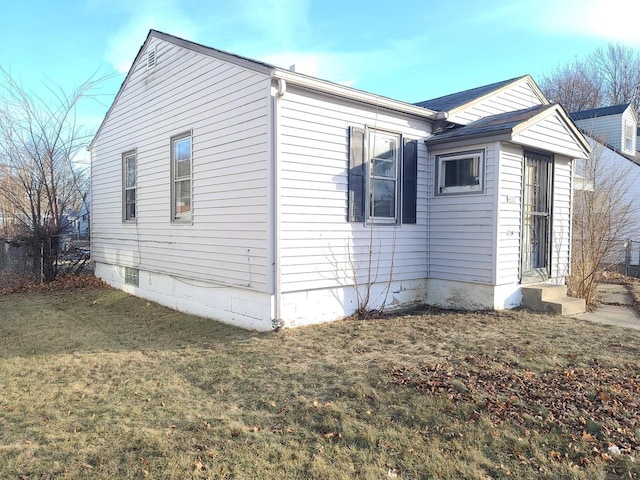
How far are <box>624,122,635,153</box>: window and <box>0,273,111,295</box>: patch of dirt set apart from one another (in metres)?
21.6

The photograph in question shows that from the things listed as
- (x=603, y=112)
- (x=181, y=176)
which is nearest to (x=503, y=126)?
(x=181, y=176)

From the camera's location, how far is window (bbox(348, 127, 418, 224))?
23.2 feet

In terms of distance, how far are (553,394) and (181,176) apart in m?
6.75

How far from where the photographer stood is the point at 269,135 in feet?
20.2

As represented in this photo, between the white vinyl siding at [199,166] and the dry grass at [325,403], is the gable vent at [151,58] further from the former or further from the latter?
the dry grass at [325,403]

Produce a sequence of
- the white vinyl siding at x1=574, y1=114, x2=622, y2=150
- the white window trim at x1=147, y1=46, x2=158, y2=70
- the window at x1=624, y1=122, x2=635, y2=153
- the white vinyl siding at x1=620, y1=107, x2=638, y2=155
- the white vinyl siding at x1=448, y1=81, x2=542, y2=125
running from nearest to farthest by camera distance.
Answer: the white vinyl siding at x1=448, y1=81, x2=542, y2=125, the white window trim at x1=147, y1=46, x2=158, y2=70, the white vinyl siding at x1=574, y1=114, x2=622, y2=150, the white vinyl siding at x1=620, y1=107, x2=638, y2=155, the window at x1=624, y1=122, x2=635, y2=153

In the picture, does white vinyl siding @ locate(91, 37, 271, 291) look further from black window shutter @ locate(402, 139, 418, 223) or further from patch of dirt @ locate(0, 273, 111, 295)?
black window shutter @ locate(402, 139, 418, 223)

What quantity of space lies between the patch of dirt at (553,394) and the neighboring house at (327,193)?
2683 mm

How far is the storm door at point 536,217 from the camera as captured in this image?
812cm

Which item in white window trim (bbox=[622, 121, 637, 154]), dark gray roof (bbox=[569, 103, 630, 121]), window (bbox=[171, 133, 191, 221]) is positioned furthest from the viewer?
white window trim (bbox=[622, 121, 637, 154])

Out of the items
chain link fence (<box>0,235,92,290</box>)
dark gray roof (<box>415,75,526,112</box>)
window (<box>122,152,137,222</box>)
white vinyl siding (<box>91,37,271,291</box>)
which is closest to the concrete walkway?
dark gray roof (<box>415,75,526,112</box>)

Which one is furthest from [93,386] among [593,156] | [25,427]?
[593,156]

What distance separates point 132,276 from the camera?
9914 millimetres

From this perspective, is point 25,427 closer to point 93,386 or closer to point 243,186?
point 93,386
